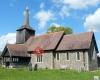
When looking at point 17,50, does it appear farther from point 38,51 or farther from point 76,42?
point 76,42

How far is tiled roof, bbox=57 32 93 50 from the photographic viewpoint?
4663 cm

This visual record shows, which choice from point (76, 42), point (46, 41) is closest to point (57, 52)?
point (76, 42)

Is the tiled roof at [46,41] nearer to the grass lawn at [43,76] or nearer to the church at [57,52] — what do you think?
the church at [57,52]

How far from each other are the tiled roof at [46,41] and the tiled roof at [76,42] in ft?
4.33

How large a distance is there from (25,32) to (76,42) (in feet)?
59.9

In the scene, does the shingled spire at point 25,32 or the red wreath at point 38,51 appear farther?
the shingled spire at point 25,32

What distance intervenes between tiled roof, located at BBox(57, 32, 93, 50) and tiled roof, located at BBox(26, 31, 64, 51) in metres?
1.32

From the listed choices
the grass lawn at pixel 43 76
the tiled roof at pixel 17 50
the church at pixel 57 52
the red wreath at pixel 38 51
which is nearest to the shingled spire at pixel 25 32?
the church at pixel 57 52

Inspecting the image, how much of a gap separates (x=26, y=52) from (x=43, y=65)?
575 cm

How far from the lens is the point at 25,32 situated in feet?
Result: 205

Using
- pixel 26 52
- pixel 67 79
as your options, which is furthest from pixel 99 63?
pixel 67 79

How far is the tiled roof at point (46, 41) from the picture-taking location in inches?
2040

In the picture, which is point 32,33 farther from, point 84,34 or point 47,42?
point 84,34

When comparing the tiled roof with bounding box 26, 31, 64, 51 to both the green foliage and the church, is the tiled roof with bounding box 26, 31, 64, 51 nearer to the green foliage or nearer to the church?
the church
